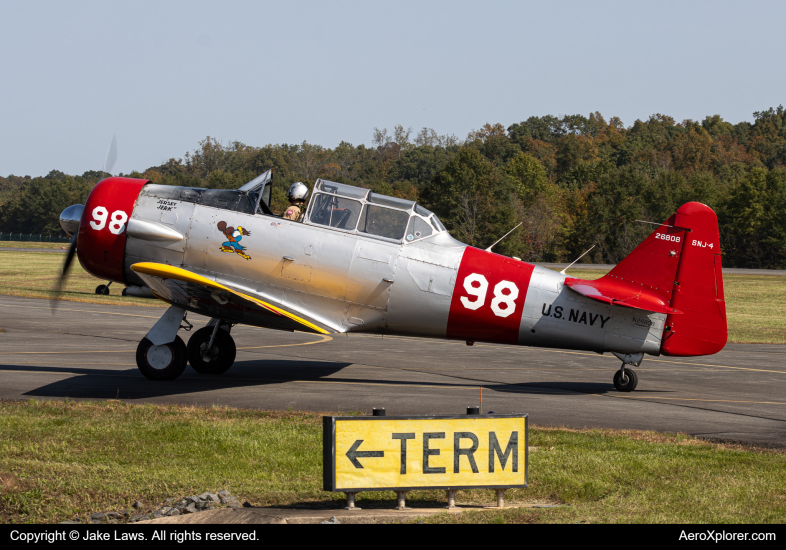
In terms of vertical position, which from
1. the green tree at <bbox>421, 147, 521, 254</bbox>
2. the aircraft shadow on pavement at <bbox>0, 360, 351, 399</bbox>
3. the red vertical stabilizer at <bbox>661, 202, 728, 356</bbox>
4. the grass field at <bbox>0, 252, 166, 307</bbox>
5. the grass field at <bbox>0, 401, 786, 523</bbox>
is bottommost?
the grass field at <bbox>0, 252, 166, 307</bbox>

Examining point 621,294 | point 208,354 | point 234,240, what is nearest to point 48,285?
point 208,354

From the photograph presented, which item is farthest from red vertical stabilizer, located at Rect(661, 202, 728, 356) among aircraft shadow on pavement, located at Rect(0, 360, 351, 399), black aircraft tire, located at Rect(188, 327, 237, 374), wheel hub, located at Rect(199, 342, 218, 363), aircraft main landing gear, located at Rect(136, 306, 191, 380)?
aircraft main landing gear, located at Rect(136, 306, 191, 380)

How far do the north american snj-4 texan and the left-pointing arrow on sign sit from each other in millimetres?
5850

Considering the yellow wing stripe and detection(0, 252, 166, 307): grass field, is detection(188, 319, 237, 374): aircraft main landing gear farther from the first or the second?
detection(0, 252, 166, 307): grass field

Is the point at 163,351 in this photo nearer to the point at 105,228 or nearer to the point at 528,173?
the point at 105,228

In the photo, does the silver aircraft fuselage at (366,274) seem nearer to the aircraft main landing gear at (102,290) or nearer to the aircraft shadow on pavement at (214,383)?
the aircraft shadow on pavement at (214,383)

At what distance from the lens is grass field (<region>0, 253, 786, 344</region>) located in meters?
24.5

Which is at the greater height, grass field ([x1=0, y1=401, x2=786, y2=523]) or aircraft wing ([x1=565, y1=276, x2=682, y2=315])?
aircraft wing ([x1=565, y1=276, x2=682, y2=315])

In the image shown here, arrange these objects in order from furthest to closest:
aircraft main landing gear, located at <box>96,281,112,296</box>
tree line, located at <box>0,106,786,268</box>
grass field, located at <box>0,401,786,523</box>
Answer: tree line, located at <box>0,106,786,268</box>
aircraft main landing gear, located at <box>96,281,112,296</box>
grass field, located at <box>0,401,786,523</box>

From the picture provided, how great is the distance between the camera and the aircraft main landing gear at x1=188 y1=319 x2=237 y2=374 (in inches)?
496

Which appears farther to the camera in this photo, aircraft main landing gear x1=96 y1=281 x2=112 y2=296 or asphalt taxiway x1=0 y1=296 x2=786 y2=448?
aircraft main landing gear x1=96 y1=281 x2=112 y2=296

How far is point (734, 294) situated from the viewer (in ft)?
135

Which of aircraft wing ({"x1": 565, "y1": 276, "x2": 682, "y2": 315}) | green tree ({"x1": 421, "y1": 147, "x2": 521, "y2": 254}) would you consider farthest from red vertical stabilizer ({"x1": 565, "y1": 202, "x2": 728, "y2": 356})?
green tree ({"x1": 421, "y1": 147, "x2": 521, "y2": 254})

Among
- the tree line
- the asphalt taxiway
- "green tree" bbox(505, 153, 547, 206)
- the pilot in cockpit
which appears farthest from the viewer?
"green tree" bbox(505, 153, 547, 206)
